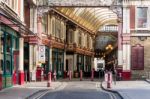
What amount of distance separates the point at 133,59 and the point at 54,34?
1299cm

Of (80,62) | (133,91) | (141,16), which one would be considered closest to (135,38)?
(141,16)

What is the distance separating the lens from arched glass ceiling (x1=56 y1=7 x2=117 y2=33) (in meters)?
74.6

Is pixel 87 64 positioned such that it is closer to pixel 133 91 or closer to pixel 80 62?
pixel 80 62

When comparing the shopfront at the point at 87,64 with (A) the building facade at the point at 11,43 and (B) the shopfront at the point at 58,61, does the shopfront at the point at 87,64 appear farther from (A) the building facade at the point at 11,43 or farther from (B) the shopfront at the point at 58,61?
(A) the building facade at the point at 11,43

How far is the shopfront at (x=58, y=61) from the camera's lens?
2542 inches

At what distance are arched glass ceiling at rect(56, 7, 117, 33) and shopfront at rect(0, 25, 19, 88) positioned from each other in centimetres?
2233

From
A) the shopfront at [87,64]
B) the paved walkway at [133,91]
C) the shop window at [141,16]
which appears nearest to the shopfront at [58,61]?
the shop window at [141,16]

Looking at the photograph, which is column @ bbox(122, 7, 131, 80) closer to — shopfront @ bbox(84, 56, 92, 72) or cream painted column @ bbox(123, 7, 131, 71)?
cream painted column @ bbox(123, 7, 131, 71)

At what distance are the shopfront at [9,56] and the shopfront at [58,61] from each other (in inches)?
784

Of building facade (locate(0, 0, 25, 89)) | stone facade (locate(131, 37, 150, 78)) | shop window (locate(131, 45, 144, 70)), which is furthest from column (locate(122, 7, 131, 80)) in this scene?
building facade (locate(0, 0, 25, 89))

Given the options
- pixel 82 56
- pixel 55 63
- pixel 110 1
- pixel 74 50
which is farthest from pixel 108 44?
pixel 110 1

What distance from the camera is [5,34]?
Answer: 38812 millimetres

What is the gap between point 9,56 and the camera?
134 feet

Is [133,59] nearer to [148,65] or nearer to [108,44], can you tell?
[148,65]
